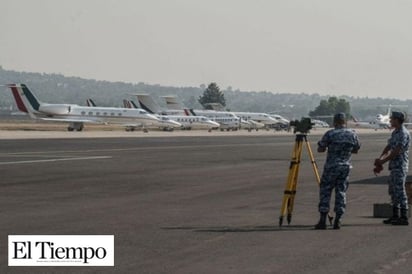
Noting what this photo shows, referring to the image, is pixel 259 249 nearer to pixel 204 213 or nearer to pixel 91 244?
pixel 91 244

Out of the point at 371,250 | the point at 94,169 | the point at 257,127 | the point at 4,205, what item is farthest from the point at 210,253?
the point at 257,127

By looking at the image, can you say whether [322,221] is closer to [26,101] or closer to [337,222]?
[337,222]

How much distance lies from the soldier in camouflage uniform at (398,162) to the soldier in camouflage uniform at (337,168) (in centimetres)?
118

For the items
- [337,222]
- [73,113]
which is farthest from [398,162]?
[73,113]

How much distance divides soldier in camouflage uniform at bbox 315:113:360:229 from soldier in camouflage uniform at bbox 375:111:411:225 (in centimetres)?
118

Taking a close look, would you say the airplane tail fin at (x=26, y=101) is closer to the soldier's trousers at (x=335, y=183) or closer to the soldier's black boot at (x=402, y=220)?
the soldier's black boot at (x=402, y=220)

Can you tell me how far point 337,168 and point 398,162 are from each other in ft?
5.72

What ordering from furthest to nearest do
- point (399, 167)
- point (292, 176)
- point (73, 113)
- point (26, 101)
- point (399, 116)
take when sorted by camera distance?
point (73, 113) → point (26, 101) → point (399, 167) → point (399, 116) → point (292, 176)

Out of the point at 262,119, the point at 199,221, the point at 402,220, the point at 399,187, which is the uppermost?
the point at 399,187

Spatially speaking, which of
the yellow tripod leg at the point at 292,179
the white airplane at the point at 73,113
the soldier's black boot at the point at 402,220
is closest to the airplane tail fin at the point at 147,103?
the white airplane at the point at 73,113

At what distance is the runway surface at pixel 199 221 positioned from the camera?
1352cm

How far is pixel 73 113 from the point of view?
118 m

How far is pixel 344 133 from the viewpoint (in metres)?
17.6

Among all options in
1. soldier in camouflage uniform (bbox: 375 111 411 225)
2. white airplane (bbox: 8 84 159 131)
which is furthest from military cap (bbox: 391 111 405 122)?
white airplane (bbox: 8 84 159 131)
